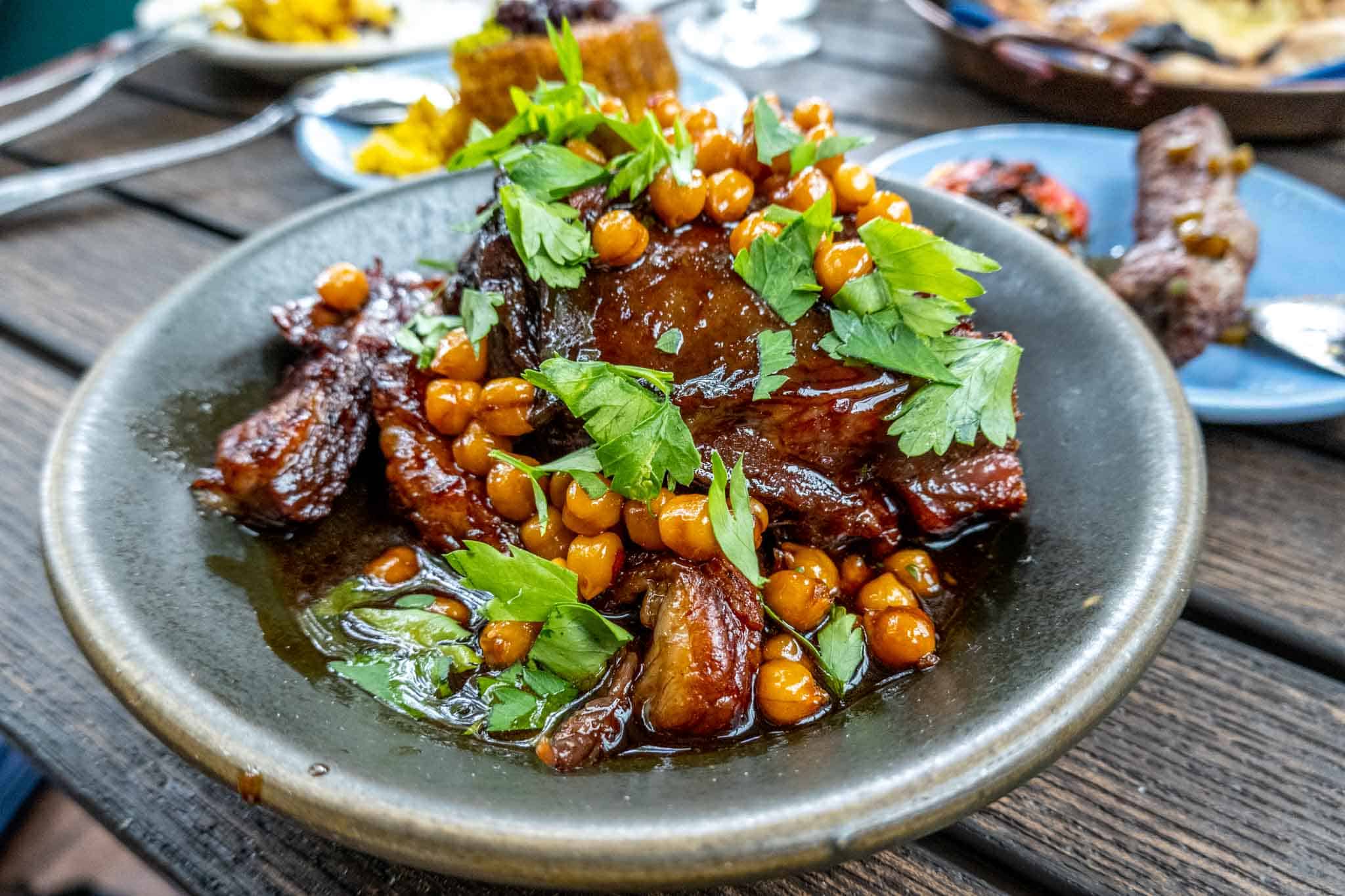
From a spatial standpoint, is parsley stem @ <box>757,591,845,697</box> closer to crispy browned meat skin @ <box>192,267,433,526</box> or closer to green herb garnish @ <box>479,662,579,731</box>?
green herb garnish @ <box>479,662,579,731</box>

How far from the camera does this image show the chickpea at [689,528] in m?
1.42

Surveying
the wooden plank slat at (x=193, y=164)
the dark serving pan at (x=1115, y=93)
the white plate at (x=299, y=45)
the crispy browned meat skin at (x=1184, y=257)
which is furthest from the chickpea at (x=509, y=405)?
the white plate at (x=299, y=45)

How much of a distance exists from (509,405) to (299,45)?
3273 mm

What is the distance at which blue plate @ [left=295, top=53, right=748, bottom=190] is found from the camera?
3.19 m

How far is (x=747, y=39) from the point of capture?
4566 mm

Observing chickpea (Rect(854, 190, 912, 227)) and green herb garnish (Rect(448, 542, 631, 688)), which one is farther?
chickpea (Rect(854, 190, 912, 227))

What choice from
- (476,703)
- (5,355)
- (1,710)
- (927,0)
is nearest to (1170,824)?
(476,703)

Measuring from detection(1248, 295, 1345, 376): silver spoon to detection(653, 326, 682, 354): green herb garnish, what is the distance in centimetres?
178

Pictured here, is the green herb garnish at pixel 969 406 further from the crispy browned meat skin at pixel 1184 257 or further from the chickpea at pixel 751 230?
the crispy browned meat skin at pixel 1184 257

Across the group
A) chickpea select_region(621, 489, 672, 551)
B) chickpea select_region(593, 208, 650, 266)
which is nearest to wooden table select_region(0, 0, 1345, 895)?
chickpea select_region(621, 489, 672, 551)

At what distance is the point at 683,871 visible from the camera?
39.4 inches

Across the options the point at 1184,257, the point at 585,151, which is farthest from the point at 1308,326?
the point at 585,151

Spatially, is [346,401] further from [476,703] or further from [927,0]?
[927,0]

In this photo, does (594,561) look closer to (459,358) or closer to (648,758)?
(648,758)
